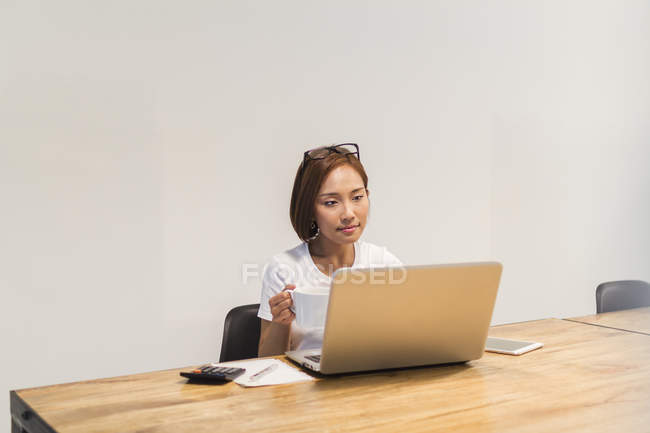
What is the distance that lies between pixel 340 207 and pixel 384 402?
0.84m

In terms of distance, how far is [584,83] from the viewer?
4.03 m

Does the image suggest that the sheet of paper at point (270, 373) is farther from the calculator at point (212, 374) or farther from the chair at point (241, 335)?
the chair at point (241, 335)

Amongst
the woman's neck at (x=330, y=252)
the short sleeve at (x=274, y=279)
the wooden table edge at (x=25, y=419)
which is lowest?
the wooden table edge at (x=25, y=419)

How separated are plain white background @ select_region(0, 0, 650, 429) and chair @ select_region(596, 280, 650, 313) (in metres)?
0.98

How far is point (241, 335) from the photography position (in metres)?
2.02

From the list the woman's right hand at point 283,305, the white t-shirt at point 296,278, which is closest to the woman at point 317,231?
the white t-shirt at point 296,278

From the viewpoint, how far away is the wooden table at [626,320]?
1.94m

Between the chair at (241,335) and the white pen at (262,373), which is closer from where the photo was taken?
the white pen at (262,373)

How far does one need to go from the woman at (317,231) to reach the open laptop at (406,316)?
0.48 metres

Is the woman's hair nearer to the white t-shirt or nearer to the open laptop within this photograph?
the white t-shirt

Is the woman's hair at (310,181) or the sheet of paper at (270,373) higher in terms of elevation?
the woman's hair at (310,181)

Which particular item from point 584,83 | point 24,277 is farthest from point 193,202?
point 584,83

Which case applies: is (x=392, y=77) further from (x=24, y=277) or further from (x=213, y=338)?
(x=24, y=277)

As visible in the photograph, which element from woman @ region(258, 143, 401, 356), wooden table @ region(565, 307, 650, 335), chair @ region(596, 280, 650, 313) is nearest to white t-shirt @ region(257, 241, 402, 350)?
woman @ region(258, 143, 401, 356)
